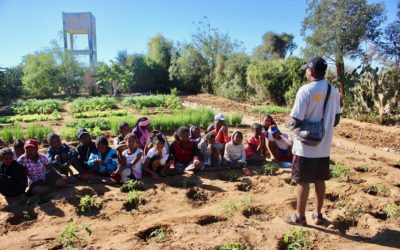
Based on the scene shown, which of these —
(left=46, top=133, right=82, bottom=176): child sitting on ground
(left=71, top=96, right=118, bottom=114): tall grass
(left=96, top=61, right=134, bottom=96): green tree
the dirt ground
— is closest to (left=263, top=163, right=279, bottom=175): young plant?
the dirt ground

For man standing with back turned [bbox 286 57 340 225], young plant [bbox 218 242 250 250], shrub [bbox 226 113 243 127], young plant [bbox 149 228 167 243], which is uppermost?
man standing with back turned [bbox 286 57 340 225]

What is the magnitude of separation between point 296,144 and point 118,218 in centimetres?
217

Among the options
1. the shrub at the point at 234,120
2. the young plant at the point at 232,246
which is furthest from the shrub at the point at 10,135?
the young plant at the point at 232,246

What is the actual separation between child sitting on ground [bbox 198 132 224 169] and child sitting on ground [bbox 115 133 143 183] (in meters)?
1.16

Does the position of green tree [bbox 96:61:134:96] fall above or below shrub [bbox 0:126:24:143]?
above

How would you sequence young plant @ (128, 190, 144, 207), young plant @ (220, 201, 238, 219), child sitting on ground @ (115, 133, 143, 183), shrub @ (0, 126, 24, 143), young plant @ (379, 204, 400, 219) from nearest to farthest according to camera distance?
1. young plant @ (379, 204, 400, 219)
2. young plant @ (220, 201, 238, 219)
3. young plant @ (128, 190, 144, 207)
4. child sitting on ground @ (115, 133, 143, 183)
5. shrub @ (0, 126, 24, 143)

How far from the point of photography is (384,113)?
11328 millimetres

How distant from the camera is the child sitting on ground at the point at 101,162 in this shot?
534 cm

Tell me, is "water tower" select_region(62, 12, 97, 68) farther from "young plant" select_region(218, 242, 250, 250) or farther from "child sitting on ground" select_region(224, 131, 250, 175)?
"young plant" select_region(218, 242, 250, 250)

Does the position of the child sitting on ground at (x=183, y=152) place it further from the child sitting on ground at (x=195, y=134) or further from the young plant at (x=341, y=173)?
the young plant at (x=341, y=173)

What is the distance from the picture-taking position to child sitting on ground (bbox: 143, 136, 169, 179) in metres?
5.52

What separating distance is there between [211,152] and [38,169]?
2.65 m

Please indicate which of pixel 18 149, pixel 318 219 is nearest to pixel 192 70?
pixel 18 149

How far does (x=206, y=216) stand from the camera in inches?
164
